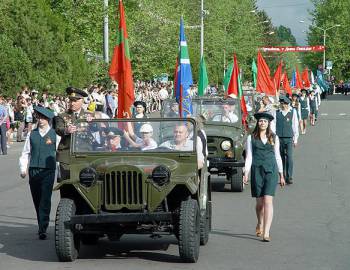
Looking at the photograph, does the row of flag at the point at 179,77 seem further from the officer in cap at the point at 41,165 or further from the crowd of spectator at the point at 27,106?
the crowd of spectator at the point at 27,106

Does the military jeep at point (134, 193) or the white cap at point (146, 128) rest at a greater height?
the white cap at point (146, 128)

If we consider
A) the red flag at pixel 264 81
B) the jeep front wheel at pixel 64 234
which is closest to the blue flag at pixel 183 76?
the jeep front wheel at pixel 64 234

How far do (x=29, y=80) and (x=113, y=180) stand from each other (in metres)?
28.5

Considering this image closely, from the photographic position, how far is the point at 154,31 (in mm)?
56156

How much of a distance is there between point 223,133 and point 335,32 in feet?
347

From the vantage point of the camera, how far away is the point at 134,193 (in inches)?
400

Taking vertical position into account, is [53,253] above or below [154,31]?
below

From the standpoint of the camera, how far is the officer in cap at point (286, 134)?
1866 cm

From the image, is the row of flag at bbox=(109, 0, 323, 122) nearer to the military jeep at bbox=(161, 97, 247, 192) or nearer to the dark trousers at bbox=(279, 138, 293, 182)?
the military jeep at bbox=(161, 97, 247, 192)

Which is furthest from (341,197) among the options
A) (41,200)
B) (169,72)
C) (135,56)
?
(169,72)

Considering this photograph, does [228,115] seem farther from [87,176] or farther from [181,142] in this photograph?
[87,176]

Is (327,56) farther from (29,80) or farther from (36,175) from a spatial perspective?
(36,175)

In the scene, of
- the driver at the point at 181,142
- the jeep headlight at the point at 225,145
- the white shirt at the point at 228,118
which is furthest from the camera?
the white shirt at the point at 228,118

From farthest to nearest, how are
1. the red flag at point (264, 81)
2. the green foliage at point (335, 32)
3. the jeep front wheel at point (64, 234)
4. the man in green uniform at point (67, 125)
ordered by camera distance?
the green foliage at point (335, 32) < the red flag at point (264, 81) < the man in green uniform at point (67, 125) < the jeep front wheel at point (64, 234)
